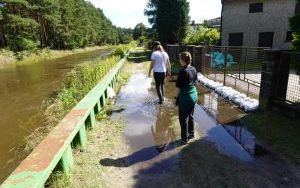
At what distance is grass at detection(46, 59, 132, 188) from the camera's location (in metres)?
4.05

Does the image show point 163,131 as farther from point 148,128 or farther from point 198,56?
point 198,56

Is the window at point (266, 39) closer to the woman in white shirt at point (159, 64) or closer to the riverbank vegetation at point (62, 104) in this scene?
the riverbank vegetation at point (62, 104)

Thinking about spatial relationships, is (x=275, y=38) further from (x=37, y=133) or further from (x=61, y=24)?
(x=61, y=24)

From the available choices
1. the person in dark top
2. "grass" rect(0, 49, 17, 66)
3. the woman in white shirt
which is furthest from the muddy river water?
"grass" rect(0, 49, 17, 66)

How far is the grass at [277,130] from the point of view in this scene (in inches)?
195

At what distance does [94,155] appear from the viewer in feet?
16.4

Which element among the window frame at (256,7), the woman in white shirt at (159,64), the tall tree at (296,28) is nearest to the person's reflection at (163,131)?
the woman in white shirt at (159,64)

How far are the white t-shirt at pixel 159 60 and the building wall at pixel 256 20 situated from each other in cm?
1556

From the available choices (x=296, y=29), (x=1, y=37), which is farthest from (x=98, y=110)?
(x=1, y=37)

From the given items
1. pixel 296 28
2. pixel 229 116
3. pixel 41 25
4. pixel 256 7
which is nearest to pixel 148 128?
pixel 229 116

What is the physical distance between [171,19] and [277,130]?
2614 cm

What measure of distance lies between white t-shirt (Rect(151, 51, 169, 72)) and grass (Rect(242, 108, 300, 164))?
2.90 metres

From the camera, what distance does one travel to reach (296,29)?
6652mm

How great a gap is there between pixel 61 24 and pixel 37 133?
48471mm
